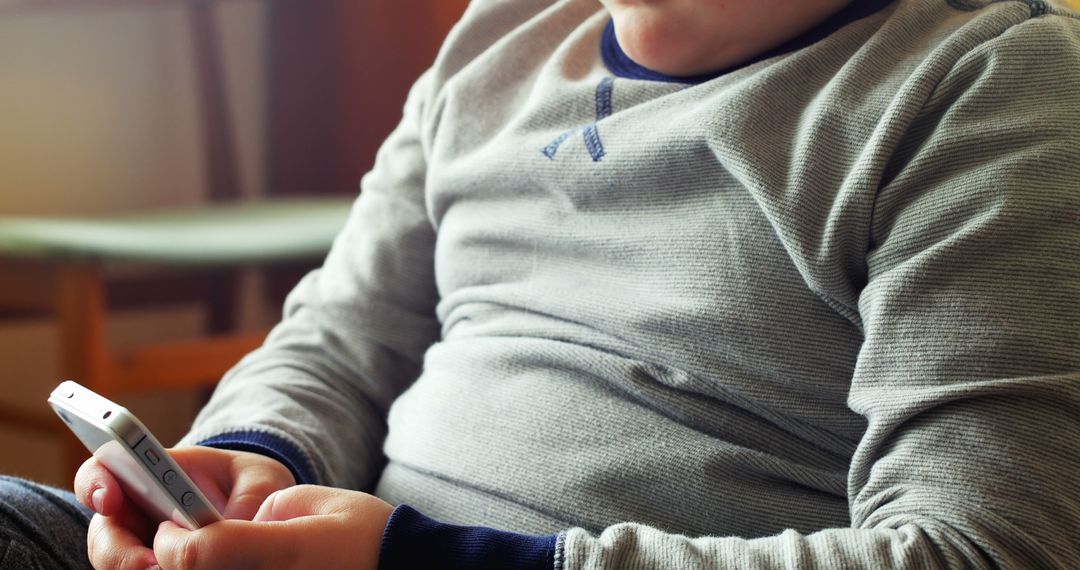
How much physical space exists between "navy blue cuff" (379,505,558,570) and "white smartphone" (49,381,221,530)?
0.27 ft

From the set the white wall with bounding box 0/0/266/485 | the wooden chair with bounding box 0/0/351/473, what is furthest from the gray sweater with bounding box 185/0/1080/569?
the white wall with bounding box 0/0/266/485

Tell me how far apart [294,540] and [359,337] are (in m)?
0.29

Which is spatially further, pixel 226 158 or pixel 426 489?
pixel 226 158

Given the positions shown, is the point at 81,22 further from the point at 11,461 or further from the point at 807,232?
the point at 807,232

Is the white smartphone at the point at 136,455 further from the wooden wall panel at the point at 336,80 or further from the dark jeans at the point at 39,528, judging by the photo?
the wooden wall panel at the point at 336,80

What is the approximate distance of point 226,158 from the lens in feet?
6.25

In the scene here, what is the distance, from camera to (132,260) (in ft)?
4.27

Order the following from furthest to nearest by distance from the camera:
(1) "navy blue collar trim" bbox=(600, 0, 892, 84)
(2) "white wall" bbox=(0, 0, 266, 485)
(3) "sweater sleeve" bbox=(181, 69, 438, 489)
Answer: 1. (2) "white wall" bbox=(0, 0, 266, 485)
2. (3) "sweater sleeve" bbox=(181, 69, 438, 489)
3. (1) "navy blue collar trim" bbox=(600, 0, 892, 84)

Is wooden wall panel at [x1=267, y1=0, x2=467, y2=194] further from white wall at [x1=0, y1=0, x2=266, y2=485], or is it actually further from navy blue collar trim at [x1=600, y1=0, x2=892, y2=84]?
navy blue collar trim at [x1=600, y1=0, x2=892, y2=84]

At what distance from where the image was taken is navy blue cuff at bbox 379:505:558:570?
534mm

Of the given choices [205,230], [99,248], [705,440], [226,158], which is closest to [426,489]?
Answer: [705,440]

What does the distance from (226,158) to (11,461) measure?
58cm

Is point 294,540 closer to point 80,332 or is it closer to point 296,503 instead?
point 296,503

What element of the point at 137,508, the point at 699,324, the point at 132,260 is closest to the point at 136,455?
the point at 137,508
